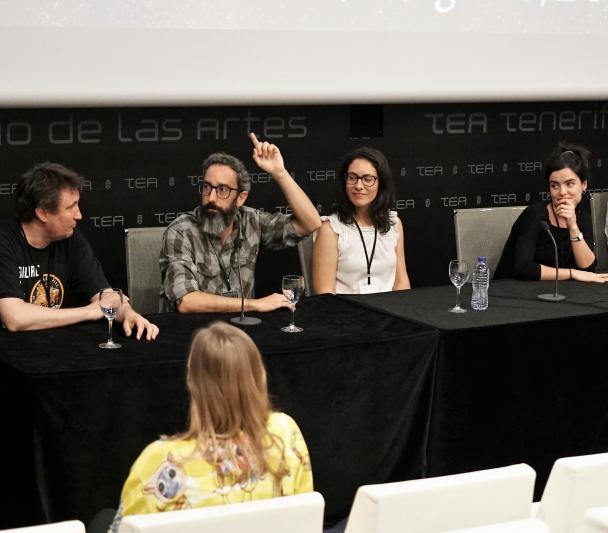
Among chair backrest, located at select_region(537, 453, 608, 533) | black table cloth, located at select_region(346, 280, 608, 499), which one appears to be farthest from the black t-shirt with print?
chair backrest, located at select_region(537, 453, 608, 533)

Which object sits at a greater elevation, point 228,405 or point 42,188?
point 42,188

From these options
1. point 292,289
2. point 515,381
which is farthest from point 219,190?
point 515,381

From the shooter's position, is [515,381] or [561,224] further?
[561,224]

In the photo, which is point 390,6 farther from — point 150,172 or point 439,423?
point 439,423

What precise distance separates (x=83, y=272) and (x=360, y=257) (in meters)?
1.12

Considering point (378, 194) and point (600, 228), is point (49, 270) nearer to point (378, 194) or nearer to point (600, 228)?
point (378, 194)

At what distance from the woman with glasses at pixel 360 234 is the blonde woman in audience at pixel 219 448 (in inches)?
78.1

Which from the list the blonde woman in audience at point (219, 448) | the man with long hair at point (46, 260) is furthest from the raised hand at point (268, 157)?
the blonde woman in audience at point (219, 448)

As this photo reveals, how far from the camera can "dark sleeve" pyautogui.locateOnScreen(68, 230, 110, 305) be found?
390 centimetres

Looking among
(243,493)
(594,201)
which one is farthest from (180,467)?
(594,201)

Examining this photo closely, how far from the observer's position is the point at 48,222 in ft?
12.3

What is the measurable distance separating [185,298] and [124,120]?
1.54 m

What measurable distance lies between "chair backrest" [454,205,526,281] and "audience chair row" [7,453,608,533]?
247cm

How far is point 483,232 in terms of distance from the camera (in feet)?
16.2
